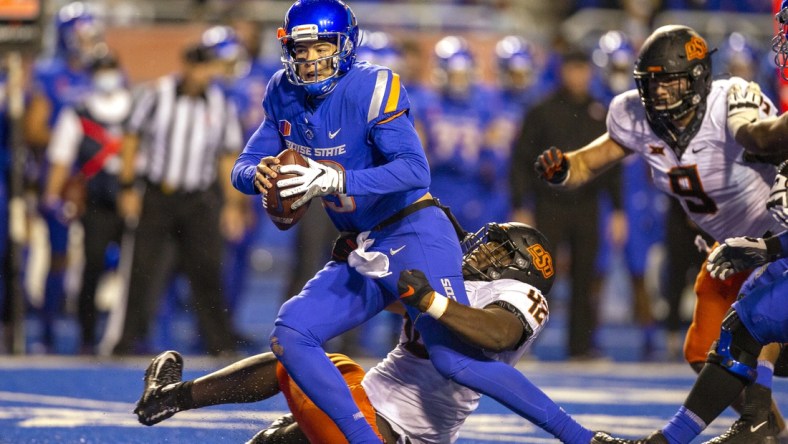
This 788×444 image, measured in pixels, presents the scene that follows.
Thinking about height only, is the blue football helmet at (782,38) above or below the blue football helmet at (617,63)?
above

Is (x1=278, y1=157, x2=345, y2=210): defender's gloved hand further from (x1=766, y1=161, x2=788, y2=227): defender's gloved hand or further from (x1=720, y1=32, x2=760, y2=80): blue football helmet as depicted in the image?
(x1=720, y1=32, x2=760, y2=80): blue football helmet

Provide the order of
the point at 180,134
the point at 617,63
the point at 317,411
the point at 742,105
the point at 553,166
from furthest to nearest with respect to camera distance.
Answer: the point at 617,63 < the point at 180,134 < the point at 553,166 < the point at 742,105 < the point at 317,411

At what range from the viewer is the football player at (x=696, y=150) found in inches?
205

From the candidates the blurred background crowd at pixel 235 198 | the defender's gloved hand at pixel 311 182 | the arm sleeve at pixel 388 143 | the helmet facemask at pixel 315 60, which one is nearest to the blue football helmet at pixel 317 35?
the helmet facemask at pixel 315 60

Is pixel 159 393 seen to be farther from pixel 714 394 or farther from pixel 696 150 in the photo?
pixel 696 150

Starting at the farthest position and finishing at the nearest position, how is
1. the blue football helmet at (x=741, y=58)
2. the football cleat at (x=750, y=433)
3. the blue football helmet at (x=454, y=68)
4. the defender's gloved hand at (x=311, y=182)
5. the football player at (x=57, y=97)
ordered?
1. the blue football helmet at (x=741, y=58)
2. the blue football helmet at (x=454, y=68)
3. the football player at (x=57, y=97)
4. the football cleat at (x=750, y=433)
5. the defender's gloved hand at (x=311, y=182)

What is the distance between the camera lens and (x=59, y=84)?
32.5 feet

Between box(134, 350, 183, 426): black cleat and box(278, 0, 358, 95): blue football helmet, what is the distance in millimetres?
1193

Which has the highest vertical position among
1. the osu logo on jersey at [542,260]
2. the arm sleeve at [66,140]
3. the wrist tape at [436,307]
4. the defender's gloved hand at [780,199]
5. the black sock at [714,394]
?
the defender's gloved hand at [780,199]

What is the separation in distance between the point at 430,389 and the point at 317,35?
4.28ft

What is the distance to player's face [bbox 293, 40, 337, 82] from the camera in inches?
185

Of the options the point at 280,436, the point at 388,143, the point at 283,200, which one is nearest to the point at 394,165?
the point at 388,143

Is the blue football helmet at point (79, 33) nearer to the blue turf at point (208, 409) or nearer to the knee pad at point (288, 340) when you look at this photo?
the blue turf at point (208, 409)

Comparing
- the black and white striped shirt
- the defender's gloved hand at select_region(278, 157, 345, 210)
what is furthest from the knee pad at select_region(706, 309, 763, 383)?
the black and white striped shirt
